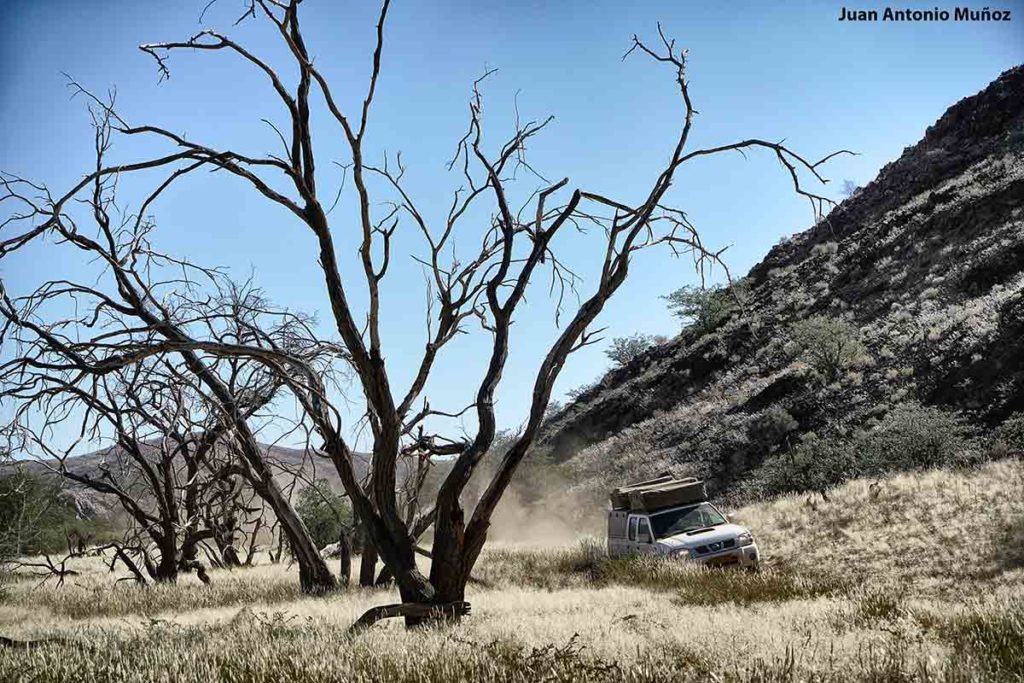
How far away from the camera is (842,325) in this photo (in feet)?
142

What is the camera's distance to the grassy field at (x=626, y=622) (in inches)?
241

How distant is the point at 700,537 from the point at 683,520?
1150mm

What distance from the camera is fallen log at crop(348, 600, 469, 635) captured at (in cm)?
932

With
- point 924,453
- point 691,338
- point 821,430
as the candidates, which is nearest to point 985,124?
point 691,338

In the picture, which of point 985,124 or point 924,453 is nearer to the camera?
point 924,453

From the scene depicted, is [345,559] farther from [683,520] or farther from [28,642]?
[28,642]

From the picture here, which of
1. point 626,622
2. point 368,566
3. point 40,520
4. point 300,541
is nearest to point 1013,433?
point 368,566

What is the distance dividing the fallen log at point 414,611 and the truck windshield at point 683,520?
333 inches

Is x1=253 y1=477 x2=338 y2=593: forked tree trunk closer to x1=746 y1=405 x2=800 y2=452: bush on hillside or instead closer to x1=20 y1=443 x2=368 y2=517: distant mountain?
x1=20 y1=443 x2=368 y2=517: distant mountain

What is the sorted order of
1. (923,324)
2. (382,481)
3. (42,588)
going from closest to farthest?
(382,481) → (42,588) → (923,324)

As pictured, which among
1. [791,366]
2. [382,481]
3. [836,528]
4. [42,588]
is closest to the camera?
[382,481]

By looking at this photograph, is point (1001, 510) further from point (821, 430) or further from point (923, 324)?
point (923, 324)

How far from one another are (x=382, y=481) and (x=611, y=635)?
3.51 meters

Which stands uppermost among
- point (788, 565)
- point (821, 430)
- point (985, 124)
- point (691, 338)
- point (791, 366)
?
point (985, 124)
